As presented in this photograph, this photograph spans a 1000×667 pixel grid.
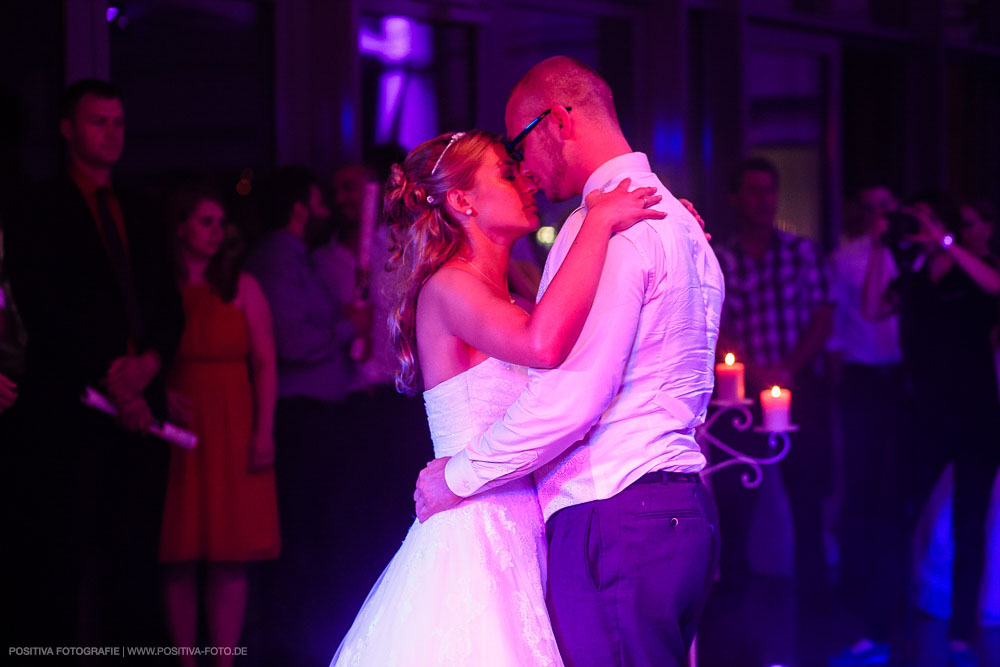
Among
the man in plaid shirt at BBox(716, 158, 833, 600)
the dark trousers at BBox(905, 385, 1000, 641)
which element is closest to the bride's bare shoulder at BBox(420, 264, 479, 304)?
the man in plaid shirt at BBox(716, 158, 833, 600)

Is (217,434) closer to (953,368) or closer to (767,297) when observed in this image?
(767,297)

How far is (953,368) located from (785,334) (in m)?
0.67

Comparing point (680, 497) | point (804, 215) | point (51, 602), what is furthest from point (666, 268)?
point (804, 215)

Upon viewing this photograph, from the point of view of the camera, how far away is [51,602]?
3.12m

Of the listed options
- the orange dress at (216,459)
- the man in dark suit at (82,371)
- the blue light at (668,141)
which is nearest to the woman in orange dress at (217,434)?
the orange dress at (216,459)

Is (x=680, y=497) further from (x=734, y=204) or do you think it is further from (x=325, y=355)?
(x=734, y=204)

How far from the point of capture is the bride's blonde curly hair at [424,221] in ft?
7.09

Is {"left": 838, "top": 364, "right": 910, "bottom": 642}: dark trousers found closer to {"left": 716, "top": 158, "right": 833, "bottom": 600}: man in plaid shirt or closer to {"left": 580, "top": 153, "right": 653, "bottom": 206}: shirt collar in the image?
{"left": 716, "top": 158, "right": 833, "bottom": 600}: man in plaid shirt

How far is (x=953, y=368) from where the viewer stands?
13.7ft

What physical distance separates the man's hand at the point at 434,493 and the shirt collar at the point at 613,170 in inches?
22.4

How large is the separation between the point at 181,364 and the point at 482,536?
1.90 metres

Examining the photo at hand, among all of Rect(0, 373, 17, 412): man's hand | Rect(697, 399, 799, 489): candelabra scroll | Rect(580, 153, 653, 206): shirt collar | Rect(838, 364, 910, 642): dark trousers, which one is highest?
Rect(580, 153, 653, 206): shirt collar

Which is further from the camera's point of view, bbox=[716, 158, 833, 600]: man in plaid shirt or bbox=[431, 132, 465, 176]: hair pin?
bbox=[716, 158, 833, 600]: man in plaid shirt

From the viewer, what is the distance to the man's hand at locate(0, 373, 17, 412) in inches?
122
